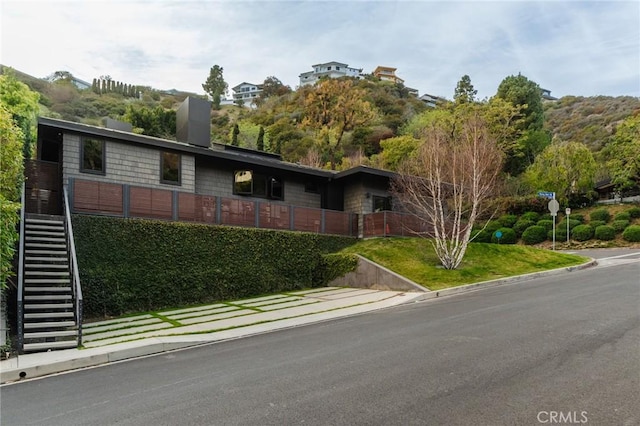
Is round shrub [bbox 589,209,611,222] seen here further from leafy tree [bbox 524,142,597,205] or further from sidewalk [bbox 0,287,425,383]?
sidewalk [bbox 0,287,425,383]

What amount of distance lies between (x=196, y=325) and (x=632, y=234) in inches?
1159

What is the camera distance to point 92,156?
48.9 feet

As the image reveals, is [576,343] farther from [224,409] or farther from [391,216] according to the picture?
[391,216]

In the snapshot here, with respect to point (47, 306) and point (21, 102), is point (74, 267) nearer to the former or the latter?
point (47, 306)

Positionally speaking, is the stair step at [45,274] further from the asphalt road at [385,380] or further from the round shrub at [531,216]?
the round shrub at [531,216]

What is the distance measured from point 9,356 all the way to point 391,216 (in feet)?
49.9

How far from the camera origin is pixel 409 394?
4.76 metres

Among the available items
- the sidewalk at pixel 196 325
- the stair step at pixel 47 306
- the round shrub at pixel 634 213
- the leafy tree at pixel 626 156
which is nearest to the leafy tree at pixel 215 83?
the leafy tree at pixel 626 156

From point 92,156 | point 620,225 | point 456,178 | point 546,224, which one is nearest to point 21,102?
point 92,156

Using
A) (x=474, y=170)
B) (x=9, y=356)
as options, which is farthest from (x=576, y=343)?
(x=474, y=170)

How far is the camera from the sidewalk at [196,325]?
7.39 m

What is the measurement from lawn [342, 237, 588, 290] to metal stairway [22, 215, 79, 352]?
Result: 10667 millimetres

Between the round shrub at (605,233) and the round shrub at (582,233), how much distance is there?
20.2 inches

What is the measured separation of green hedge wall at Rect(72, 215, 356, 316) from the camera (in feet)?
40.5
